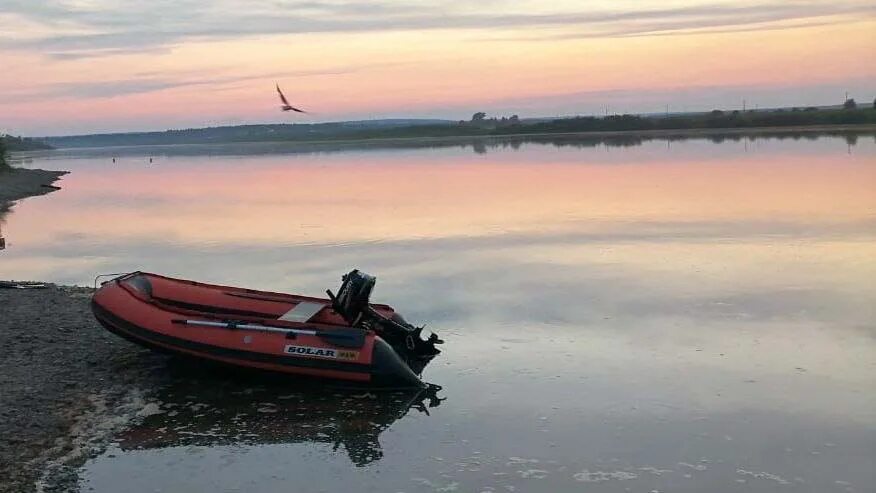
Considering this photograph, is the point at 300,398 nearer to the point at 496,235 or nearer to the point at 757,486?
the point at 757,486

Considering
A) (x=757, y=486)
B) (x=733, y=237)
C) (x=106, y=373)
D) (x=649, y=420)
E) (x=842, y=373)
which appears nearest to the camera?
(x=757, y=486)

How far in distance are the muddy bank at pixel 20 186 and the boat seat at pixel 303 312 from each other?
2301 centimetres

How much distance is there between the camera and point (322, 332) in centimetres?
827

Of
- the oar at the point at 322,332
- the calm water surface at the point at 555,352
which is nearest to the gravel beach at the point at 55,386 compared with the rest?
the calm water surface at the point at 555,352

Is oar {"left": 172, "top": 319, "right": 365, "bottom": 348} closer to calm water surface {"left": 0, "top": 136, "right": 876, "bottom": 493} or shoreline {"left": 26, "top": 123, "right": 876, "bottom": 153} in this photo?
calm water surface {"left": 0, "top": 136, "right": 876, "bottom": 493}

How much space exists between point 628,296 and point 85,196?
2946 cm

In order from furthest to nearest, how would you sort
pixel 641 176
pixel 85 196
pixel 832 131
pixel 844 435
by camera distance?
1. pixel 832 131
2. pixel 85 196
3. pixel 641 176
4. pixel 844 435

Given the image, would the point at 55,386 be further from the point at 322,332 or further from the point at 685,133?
the point at 685,133

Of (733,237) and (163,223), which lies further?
(163,223)

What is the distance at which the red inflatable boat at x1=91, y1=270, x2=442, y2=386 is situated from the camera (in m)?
8.21

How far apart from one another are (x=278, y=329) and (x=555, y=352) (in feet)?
9.57

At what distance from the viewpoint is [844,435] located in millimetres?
6781

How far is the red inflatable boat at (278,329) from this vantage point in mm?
8211

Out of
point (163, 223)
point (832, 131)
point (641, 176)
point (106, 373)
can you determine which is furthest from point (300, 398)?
point (832, 131)
